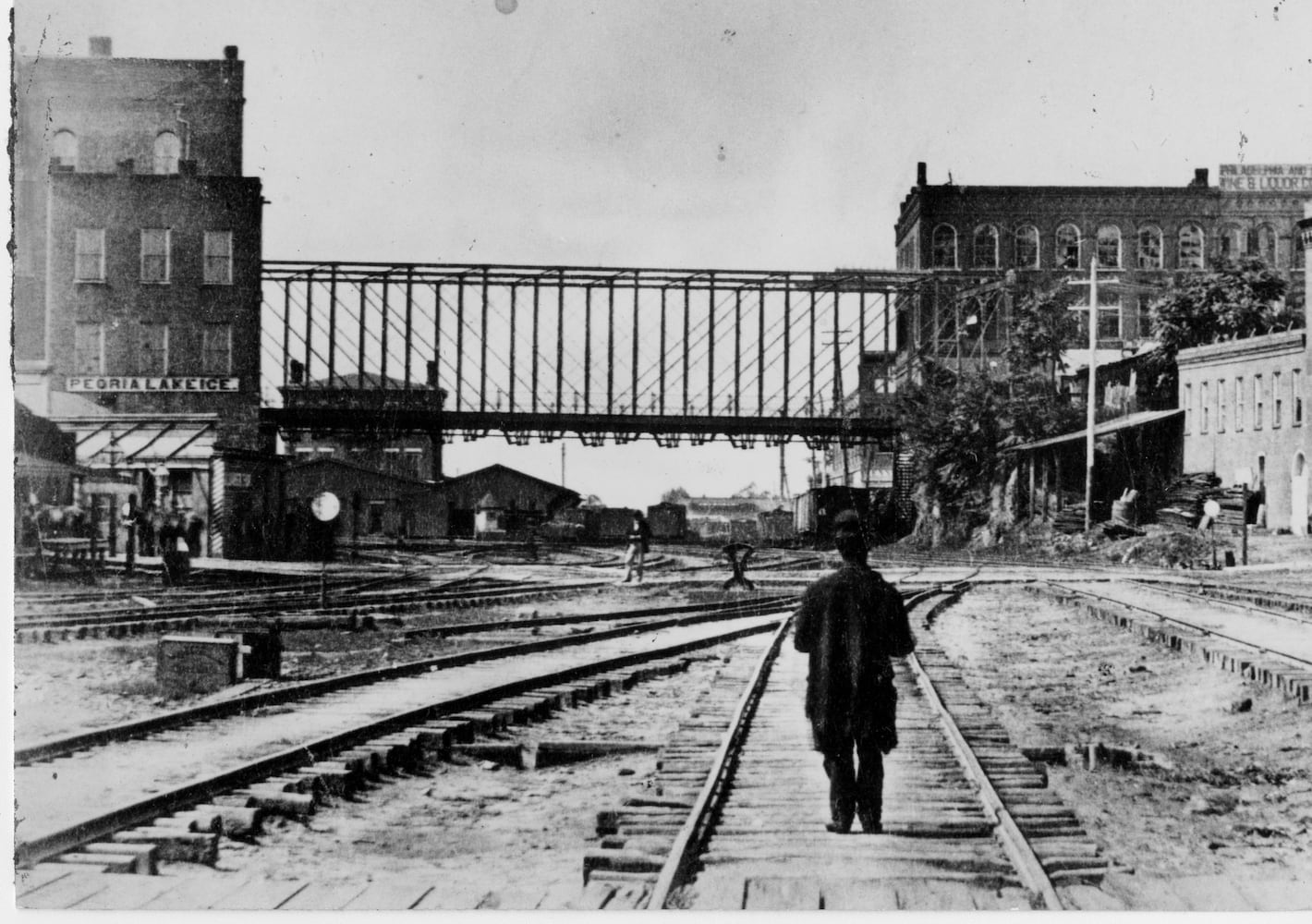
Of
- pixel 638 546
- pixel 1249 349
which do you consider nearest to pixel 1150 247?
pixel 1249 349

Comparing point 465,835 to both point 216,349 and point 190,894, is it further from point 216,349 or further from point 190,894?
point 216,349

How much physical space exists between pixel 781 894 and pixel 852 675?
112 centimetres

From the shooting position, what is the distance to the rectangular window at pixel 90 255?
11.0 metres

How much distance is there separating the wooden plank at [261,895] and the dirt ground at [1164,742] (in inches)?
167

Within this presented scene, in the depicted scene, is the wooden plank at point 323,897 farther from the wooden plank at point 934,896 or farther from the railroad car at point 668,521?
the railroad car at point 668,521

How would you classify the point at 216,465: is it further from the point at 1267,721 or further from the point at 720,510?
the point at 720,510

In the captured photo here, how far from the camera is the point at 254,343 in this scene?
14320mm

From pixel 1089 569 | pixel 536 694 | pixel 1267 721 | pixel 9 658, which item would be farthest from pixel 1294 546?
pixel 9 658

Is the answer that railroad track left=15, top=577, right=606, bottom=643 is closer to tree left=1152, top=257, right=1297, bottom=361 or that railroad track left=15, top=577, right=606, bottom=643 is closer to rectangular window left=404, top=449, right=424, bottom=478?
rectangular window left=404, top=449, right=424, bottom=478

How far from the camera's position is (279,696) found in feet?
30.9

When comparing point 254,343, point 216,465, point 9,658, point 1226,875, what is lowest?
point 1226,875

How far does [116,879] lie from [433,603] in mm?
→ 11239

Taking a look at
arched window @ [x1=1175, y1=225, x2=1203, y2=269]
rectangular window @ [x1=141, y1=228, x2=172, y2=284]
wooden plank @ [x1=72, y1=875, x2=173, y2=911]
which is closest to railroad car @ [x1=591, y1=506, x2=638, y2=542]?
arched window @ [x1=1175, y1=225, x2=1203, y2=269]

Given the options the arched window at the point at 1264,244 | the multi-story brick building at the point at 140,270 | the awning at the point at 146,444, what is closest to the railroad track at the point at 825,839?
the multi-story brick building at the point at 140,270
